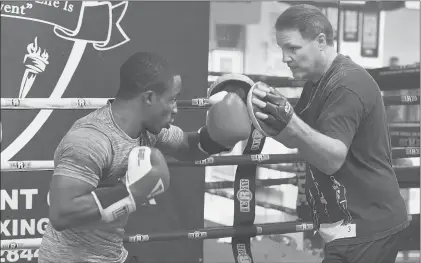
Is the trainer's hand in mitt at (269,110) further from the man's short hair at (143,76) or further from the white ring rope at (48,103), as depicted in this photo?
the white ring rope at (48,103)

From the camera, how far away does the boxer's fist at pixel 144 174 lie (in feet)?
8.00

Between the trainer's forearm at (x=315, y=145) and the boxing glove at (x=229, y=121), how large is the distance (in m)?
0.34

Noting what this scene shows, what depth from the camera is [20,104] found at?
10.8 feet

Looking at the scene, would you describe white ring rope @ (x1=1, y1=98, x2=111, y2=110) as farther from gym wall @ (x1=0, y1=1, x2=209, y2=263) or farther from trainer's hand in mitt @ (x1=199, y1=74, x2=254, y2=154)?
trainer's hand in mitt @ (x1=199, y1=74, x2=254, y2=154)

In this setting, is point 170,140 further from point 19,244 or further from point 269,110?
point 19,244

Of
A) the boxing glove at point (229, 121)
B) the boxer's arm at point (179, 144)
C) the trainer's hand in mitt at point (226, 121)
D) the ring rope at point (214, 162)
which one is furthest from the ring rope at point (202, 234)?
the boxing glove at point (229, 121)

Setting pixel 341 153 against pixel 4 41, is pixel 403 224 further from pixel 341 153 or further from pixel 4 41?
pixel 4 41

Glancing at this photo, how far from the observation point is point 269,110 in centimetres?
255

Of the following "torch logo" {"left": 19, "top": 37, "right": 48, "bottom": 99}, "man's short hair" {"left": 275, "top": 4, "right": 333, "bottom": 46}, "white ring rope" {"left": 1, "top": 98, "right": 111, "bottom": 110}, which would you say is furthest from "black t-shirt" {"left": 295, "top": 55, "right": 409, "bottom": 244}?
"torch logo" {"left": 19, "top": 37, "right": 48, "bottom": 99}

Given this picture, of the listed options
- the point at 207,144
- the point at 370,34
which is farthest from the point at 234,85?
the point at 370,34

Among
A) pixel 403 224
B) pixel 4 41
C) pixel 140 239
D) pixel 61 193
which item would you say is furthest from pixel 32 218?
pixel 403 224

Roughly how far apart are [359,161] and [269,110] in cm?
44

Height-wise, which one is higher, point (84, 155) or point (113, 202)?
point (84, 155)

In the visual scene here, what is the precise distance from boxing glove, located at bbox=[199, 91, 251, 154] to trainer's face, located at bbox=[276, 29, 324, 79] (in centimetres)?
29
